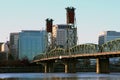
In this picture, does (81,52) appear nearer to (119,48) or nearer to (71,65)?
(71,65)

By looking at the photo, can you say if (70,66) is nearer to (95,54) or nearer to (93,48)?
(93,48)

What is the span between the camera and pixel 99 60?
155 m

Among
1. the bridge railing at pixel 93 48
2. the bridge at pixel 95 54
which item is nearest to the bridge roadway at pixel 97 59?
A: the bridge at pixel 95 54

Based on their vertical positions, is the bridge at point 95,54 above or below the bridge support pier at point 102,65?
above

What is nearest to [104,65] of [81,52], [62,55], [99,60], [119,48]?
[99,60]

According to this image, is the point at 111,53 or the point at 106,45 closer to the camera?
the point at 111,53

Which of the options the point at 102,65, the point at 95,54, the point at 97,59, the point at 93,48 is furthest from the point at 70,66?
the point at 95,54

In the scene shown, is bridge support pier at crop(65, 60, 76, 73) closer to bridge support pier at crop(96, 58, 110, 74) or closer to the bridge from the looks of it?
the bridge

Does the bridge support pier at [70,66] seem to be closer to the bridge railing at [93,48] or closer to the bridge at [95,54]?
the bridge at [95,54]

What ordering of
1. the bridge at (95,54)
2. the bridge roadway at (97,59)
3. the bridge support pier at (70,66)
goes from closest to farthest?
the bridge at (95,54), the bridge roadway at (97,59), the bridge support pier at (70,66)

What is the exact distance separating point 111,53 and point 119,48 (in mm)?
3949

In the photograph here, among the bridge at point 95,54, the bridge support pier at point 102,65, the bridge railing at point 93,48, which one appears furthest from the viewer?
the bridge support pier at point 102,65

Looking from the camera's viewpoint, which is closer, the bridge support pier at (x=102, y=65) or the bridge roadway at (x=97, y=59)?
the bridge roadway at (x=97, y=59)

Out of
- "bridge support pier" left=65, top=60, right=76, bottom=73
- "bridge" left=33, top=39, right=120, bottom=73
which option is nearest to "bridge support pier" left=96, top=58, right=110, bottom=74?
"bridge" left=33, top=39, right=120, bottom=73
